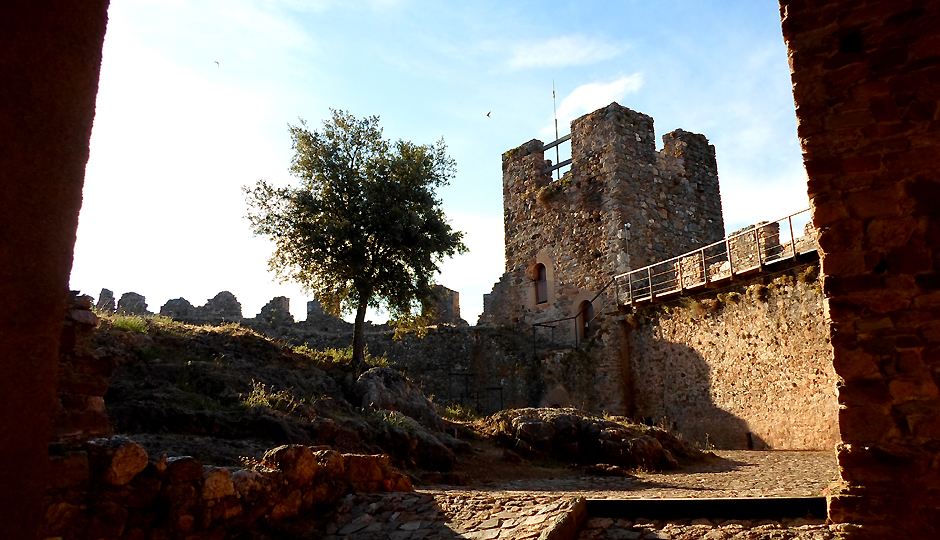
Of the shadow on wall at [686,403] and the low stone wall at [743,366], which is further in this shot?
the shadow on wall at [686,403]

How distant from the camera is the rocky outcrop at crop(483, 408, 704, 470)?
37.4 ft

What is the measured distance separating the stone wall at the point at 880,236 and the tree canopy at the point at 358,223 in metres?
11.4

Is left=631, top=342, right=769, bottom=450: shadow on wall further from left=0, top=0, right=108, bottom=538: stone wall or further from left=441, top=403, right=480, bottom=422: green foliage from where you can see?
left=0, top=0, right=108, bottom=538: stone wall

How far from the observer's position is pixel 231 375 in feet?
36.7

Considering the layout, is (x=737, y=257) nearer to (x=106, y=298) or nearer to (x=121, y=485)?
(x=121, y=485)

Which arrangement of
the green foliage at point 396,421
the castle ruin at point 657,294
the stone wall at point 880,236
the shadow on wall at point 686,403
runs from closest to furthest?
the stone wall at point 880,236
the green foliage at point 396,421
the castle ruin at point 657,294
the shadow on wall at point 686,403

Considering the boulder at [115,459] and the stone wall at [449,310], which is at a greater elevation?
the stone wall at [449,310]

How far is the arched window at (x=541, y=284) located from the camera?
23327 mm

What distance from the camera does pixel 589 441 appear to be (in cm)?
1212

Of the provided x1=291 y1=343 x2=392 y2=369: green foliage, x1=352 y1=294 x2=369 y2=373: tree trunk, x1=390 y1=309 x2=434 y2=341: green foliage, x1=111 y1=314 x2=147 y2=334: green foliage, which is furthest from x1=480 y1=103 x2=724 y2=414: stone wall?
x1=111 y1=314 x2=147 y2=334: green foliage

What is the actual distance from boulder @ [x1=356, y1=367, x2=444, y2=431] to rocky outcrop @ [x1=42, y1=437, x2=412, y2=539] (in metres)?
6.07

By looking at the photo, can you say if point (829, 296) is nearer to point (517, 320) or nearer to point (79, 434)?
point (79, 434)

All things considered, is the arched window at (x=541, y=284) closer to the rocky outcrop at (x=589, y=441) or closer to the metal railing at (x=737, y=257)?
the metal railing at (x=737, y=257)

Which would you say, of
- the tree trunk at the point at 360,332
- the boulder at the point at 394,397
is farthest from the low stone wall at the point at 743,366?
the tree trunk at the point at 360,332
